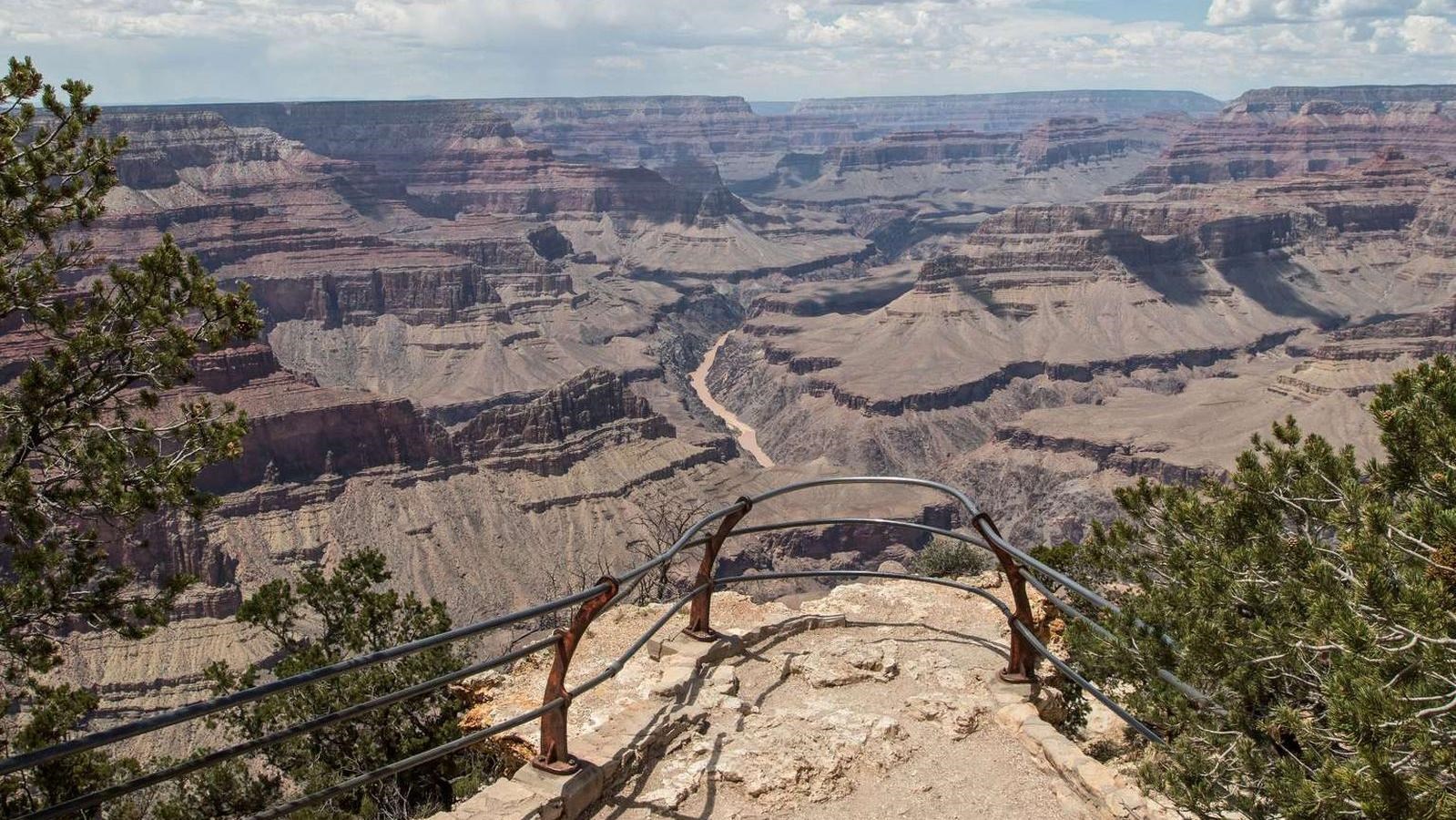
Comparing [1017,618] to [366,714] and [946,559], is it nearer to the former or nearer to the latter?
[366,714]

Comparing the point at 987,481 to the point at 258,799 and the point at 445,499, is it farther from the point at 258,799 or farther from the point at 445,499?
the point at 258,799

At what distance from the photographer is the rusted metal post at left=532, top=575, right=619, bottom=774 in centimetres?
826

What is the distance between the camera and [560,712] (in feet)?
27.1

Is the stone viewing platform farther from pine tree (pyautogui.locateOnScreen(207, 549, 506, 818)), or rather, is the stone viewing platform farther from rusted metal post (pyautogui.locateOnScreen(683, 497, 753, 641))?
pine tree (pyautogui.locateOnScreen(207, 549, 506, 818))

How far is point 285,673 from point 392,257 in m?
154

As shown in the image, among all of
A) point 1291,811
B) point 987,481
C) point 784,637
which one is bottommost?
point 987,481

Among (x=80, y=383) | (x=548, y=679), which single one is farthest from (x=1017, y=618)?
(x=80, y=383)

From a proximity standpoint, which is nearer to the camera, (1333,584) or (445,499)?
(1333,584)

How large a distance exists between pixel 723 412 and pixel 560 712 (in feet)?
490

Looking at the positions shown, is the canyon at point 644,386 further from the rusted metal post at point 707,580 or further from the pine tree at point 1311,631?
the pine tree at point 1311,631

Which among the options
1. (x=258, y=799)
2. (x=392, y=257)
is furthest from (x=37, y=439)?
(x=392, y=257)

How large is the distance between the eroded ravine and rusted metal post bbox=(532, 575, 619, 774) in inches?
4441

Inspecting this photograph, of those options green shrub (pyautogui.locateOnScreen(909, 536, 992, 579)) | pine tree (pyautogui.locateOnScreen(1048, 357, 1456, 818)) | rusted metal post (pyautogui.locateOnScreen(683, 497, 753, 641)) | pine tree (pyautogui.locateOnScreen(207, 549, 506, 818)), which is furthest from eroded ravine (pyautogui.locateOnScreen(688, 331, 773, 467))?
pine tree (pyautogui.locateOnScreen(1048, 357, 1456, 818))

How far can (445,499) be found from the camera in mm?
80500
